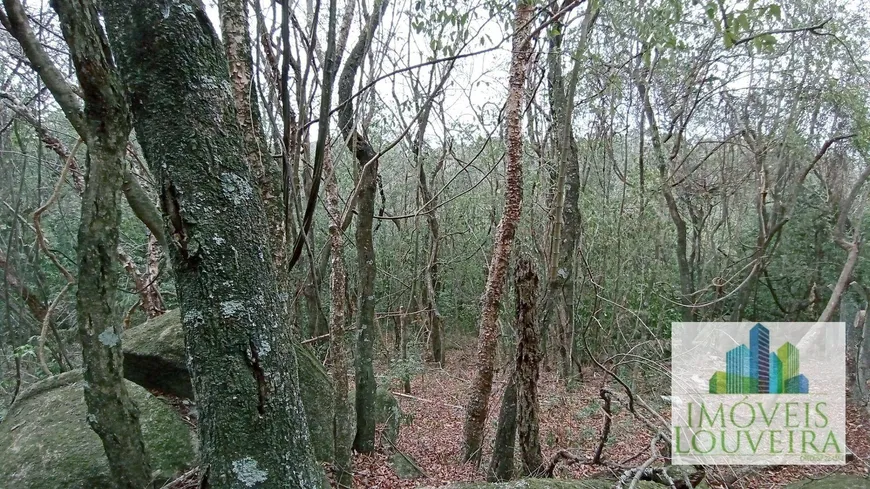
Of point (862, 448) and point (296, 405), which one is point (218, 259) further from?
point (862, 448)

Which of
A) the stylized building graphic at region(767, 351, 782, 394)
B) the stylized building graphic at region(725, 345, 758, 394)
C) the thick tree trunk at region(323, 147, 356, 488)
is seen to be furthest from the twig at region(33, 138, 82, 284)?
the stylized building graphic at region(767, 351, 782, 394)

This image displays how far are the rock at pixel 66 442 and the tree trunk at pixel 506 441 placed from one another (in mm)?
2029

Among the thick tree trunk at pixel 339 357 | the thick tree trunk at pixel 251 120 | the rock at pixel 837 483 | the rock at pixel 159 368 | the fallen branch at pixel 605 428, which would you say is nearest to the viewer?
the thick tree trunk at pixel 251 120

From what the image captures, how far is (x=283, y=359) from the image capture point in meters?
1.12

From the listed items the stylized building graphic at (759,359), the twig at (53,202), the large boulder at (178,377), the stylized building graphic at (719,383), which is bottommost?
the stylized building graphic at (719,383)

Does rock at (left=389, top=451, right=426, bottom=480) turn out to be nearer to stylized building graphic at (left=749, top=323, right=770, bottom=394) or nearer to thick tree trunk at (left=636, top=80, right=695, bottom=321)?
stylized building graphic at (left=749, top=323, right=770, bottom=394)

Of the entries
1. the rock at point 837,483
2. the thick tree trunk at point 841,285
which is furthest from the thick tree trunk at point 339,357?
the thick tree trunk at point 841,285

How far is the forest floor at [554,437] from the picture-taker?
434 cm

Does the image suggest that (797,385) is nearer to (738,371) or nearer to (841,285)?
(738,371)

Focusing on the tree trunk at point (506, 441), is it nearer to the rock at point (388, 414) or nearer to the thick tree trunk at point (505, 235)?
the thick tree trunk at point (505, 235)

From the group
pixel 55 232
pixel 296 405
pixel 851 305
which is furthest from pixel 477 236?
pixel 296 405

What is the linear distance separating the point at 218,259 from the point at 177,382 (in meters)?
2.87

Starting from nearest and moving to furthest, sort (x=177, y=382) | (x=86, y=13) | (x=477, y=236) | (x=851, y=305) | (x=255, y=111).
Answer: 1. (x=86, y=13)
2. (x=255, y=111)
3. (x=177, y=382)
4. (x=851, y=305)
5. (x=477, y=236)

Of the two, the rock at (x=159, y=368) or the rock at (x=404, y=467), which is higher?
the rock at (x=159, y=368)
